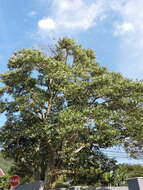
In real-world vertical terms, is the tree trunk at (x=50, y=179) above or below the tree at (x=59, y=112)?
below

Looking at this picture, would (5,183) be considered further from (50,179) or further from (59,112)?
(59,112)

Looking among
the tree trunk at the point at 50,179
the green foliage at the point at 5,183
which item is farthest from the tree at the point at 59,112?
the green foliage at the point at 5,183

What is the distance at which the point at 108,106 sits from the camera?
49.8 feet

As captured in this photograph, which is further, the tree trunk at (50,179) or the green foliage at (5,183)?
the green foliage at (5,183)

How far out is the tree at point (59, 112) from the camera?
43.9 ft

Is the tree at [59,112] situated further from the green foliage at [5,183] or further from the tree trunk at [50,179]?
the green foliage at [5,183]

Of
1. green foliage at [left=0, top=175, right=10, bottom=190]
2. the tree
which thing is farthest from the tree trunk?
green foliage at [left=0, top=175, right=10, bottom=190]

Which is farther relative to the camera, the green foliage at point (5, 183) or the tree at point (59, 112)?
the green foliage at point (5, 183)

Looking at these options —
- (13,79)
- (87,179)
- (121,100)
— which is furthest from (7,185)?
(121,100)

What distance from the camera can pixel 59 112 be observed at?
13461 mm

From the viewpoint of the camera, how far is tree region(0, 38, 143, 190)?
13.4m

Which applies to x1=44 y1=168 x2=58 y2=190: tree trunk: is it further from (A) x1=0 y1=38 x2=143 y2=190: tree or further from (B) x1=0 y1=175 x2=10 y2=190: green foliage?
(B) x1=0 y1=175 x2=10 y2=190: green foliage

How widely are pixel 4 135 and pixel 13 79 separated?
3.19 metres

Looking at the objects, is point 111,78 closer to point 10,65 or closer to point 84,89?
point 84,89
